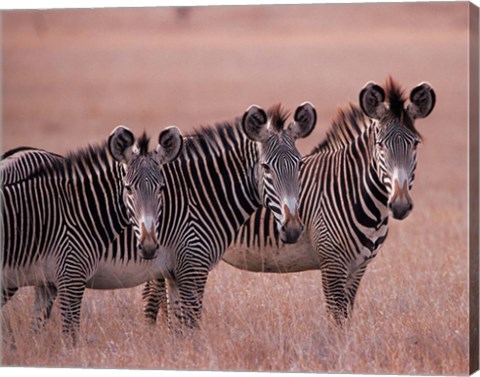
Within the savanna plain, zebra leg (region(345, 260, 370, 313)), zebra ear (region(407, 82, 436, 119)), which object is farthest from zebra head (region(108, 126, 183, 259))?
zebra ear (region(407, 82, 436, 119))

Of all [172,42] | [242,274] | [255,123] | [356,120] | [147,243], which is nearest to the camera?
[147,243]

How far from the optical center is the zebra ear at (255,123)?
8.41m

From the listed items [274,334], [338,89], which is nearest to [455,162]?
[338,89]

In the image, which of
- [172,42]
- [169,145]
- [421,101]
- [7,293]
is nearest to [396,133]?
[421,101]

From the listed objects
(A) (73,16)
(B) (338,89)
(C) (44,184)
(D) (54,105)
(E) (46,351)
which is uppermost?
(B) (338,89)

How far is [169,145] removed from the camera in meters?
8.46

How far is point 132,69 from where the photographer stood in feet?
31.1

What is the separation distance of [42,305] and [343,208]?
91.4 inches

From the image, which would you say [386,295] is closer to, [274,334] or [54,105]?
[274,334]

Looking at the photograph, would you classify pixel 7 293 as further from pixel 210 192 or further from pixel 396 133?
pixel 396 133

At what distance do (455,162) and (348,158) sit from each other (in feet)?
20.9

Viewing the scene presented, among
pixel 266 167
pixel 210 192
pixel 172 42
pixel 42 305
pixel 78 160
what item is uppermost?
pixel 172 42

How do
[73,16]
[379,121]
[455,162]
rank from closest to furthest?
[379,121] < [73,16] < [455,162]

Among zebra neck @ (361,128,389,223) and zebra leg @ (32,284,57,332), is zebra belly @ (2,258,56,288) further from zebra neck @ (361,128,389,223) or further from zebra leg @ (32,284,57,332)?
zebra neck @ (361,128,389,223)
